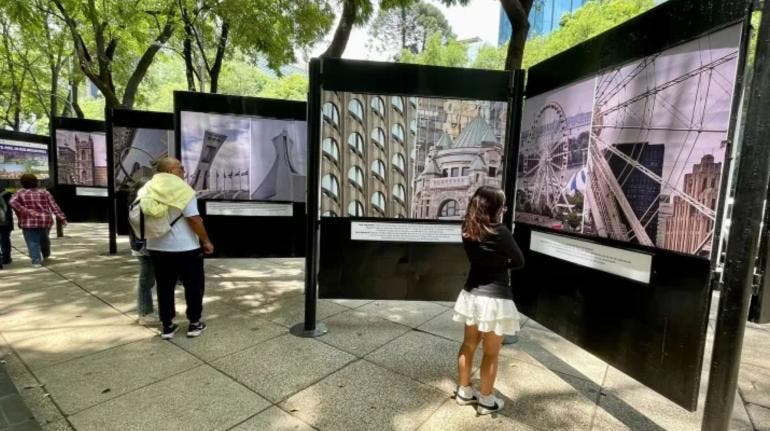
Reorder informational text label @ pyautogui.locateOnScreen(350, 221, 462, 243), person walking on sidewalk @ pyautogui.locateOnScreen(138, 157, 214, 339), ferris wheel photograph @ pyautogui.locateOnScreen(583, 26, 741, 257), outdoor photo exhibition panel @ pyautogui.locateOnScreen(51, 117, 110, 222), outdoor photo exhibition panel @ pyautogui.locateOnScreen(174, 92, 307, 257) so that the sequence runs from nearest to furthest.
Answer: ferris wheel photograph @ pyautogui.locateOnScreen(583, 26, 741, 257) < person walking on sidewalk @ pyautogui.locateOnScreen(138, 157, 214, 339) < informational text label @ pyautogui.locateOnScreen(350, 221, 462, 243) < outdoor photo exhibition panel @ pyautogui.locateOnScreen(174, 92, 307, 257) < outdoor photo exhibition panel @ pyautogui.locateOnScreen(51, 117, 110, 222)

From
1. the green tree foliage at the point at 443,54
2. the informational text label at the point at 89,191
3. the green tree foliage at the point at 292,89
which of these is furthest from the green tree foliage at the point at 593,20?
the informational text label at the point at 89,191

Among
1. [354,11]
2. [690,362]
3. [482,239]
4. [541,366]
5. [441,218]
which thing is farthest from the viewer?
[354,11]

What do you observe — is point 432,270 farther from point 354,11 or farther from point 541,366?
point 354,11

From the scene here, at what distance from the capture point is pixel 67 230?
10984mm

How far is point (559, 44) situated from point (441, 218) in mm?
19742

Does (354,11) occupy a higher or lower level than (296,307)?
higher

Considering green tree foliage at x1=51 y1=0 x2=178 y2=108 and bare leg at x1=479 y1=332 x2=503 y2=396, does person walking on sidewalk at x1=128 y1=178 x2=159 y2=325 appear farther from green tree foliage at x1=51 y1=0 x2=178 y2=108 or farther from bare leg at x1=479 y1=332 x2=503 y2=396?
green tree foliage at x1=51 y1=0 x2=178 y2=108

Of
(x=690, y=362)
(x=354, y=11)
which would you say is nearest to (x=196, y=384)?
(x=690, y=362)

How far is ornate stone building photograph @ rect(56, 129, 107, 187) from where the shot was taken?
9.90 m

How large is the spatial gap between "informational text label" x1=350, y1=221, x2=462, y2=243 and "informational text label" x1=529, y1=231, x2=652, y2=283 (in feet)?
2.66

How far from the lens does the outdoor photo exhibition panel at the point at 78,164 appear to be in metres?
9.88

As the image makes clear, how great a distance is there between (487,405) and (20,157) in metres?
16.6

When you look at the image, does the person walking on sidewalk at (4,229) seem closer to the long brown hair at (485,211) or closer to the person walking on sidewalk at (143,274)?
the person walking on sidewalk at (143,274)

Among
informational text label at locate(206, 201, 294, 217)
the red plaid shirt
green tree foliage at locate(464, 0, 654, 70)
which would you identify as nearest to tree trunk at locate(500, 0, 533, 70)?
informational text label at locate(206, 201, 294, 217)
